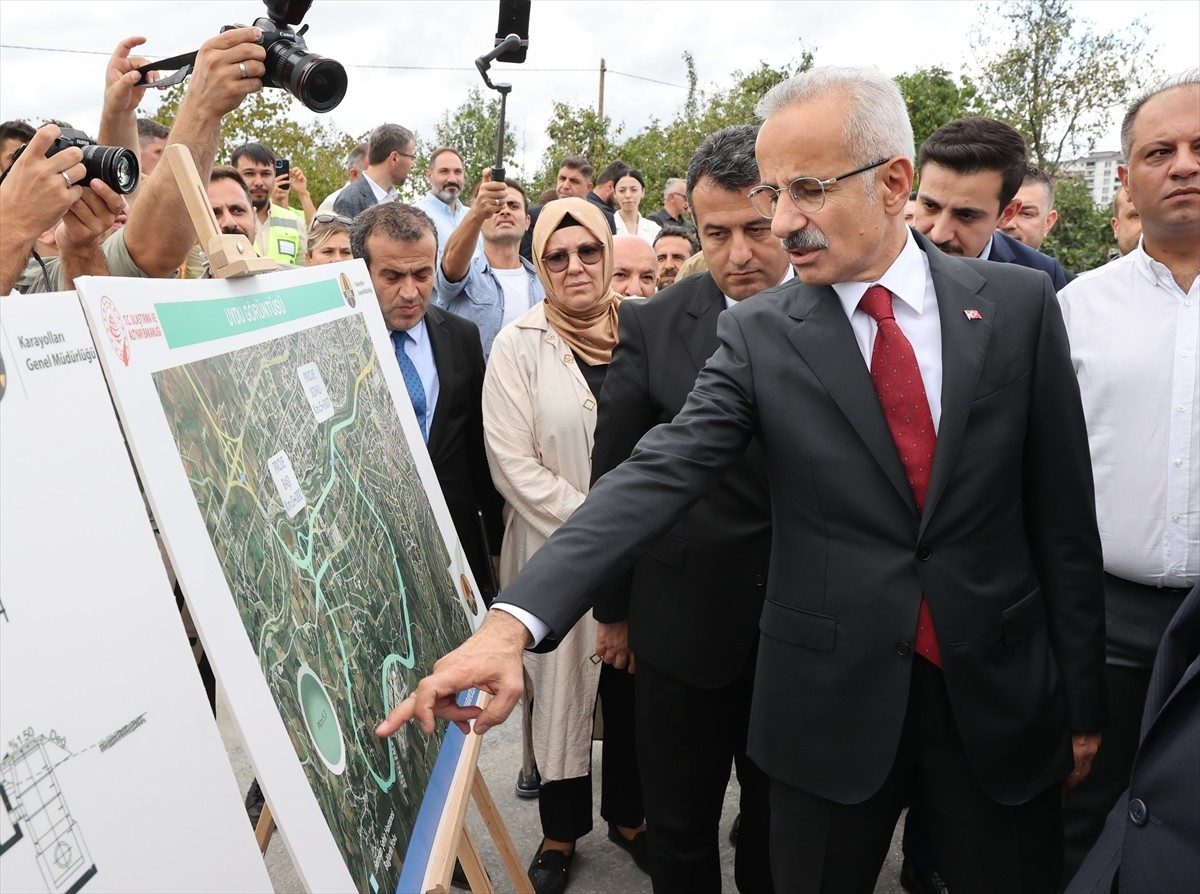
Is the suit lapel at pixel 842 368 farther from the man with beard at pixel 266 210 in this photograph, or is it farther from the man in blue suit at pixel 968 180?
the man with beard at pixel 266 210

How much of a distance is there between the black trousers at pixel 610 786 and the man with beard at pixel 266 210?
A: 4.42 m

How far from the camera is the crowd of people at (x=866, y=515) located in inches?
74.2

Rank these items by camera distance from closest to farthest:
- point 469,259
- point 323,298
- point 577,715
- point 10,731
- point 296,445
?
point 10,731 → point 296,445 → point 323,298 → point 577,715 → point 469,259

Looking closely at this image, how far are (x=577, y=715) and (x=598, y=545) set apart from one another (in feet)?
5.58

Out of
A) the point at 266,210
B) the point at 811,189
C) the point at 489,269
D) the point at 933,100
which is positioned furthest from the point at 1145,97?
the point at 933,100

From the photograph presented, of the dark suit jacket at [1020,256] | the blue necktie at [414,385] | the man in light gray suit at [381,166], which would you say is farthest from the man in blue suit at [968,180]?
the man in light gray suit at [381,166]

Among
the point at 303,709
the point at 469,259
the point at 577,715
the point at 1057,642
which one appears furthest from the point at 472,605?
the point at 469,259

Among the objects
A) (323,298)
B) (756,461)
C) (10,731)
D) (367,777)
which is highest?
(323,298)

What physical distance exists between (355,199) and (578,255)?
3798 mm

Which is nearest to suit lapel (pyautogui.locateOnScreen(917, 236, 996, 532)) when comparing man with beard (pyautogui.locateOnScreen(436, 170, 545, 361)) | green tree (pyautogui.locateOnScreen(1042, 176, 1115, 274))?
man with beard (pyautogui.locateOnScreen(436, 170, 545, 361))

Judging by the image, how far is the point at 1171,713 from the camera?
140cm

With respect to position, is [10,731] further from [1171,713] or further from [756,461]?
[756,461]

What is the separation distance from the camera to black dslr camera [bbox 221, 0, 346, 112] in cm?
227

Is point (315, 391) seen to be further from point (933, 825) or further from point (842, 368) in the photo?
point (933, 825)
